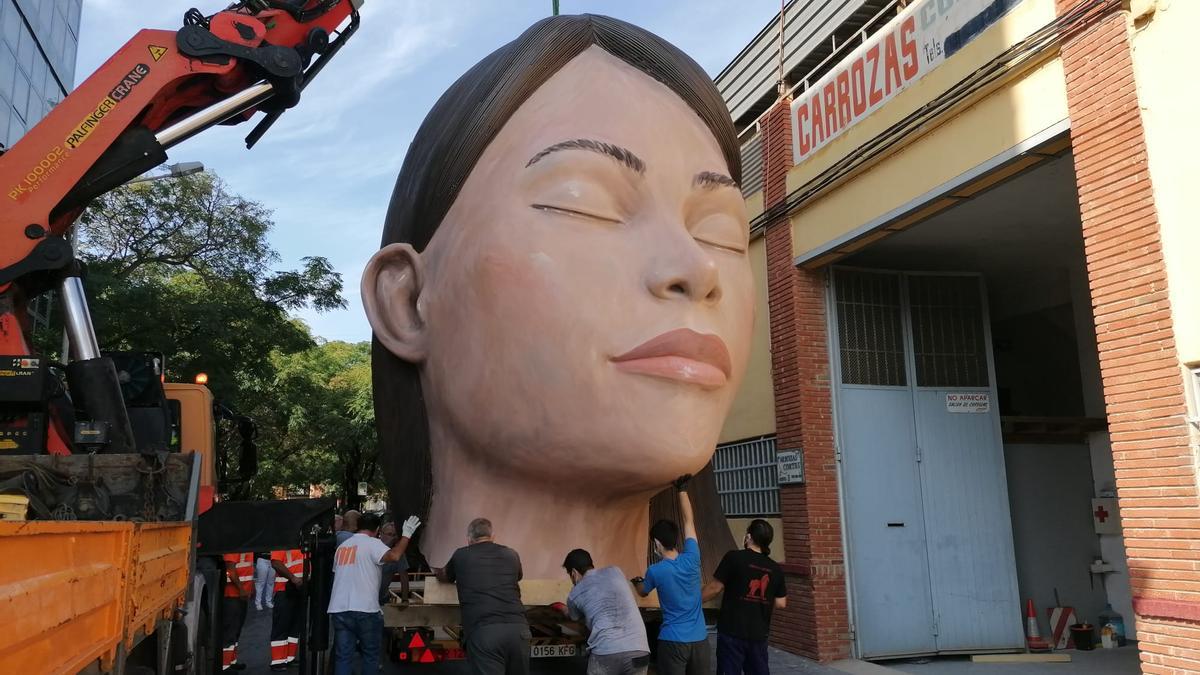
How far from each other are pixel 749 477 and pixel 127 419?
666 centimetres

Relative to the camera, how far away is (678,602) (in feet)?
15.7

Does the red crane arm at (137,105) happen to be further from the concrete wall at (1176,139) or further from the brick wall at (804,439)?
the concrete wall at (1176,139)

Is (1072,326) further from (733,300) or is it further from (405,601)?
(405,601)

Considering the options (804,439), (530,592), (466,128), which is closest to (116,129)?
(466,128)

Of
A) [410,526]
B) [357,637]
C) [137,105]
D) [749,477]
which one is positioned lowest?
[357,637]

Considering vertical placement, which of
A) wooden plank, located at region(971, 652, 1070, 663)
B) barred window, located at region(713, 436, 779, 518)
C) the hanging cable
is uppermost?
the hanging cable

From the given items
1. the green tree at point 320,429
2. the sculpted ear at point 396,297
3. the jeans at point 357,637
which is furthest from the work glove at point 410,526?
the green tree at point 320,429

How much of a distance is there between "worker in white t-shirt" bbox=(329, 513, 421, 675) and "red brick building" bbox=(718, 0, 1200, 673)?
4.33 meters

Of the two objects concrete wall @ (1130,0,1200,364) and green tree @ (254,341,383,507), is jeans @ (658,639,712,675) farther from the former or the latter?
green tree @ (254,341,383,507)

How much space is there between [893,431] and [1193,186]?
4127mm

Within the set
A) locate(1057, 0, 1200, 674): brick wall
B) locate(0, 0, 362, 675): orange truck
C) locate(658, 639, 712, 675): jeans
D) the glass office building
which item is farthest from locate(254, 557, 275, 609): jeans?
locate(1057, 0, 1200, 674): brick wall

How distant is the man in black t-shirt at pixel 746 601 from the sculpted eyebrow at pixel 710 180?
7.05 ft

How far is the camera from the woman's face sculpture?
4.22 metres

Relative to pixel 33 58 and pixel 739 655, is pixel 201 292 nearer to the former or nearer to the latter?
pixel 33 58
